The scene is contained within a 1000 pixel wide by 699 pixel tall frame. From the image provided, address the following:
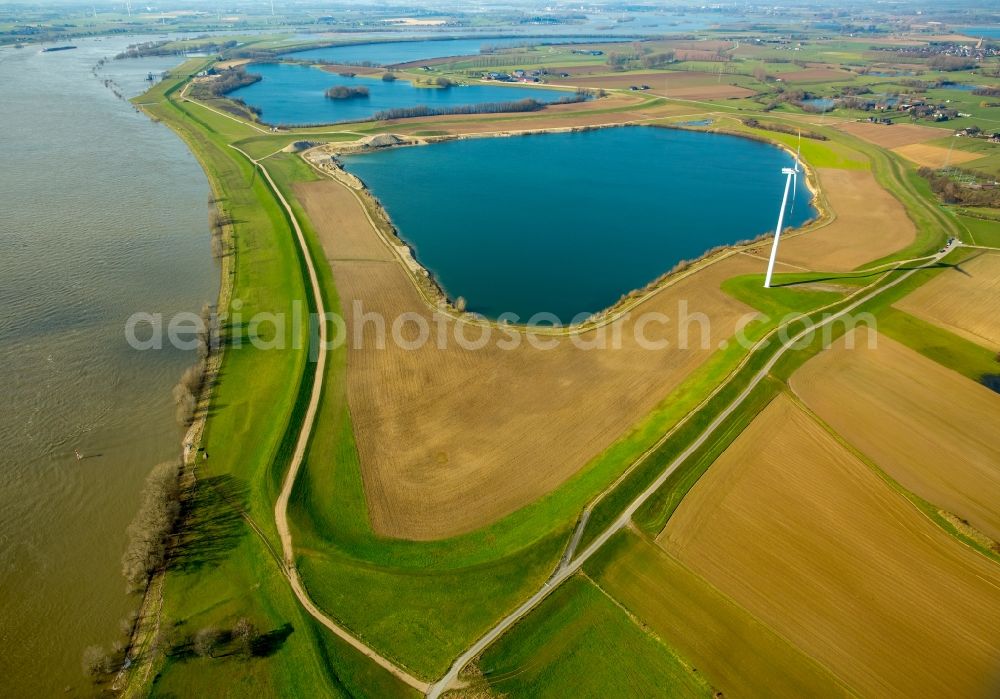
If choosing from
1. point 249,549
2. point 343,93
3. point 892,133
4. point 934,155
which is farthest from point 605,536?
point 343,93

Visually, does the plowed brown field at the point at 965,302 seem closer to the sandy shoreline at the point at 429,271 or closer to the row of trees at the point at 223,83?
the sandy shoreline at the point at 429,271

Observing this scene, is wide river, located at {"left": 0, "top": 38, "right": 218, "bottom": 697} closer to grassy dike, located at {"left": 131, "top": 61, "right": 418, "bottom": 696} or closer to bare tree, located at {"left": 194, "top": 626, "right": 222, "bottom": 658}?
grassy dike, located at {"left": 131, "top": 61, "right": 418, "bottom": 696}

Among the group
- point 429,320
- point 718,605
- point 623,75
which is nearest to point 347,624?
point 718,605

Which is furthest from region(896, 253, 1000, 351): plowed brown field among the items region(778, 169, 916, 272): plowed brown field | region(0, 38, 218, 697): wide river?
region(0, 38, 218, 697): wide river

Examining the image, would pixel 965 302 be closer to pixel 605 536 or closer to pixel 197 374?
pixel 605 536

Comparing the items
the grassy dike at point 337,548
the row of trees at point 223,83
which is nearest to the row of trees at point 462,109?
the row of trees at point 223,83

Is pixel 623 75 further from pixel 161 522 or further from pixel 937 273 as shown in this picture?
pixel 161 522

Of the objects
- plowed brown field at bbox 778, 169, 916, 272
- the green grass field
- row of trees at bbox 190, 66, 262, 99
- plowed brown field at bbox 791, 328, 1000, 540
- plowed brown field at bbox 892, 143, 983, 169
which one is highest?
row of trees at bbox 190, 66, 262, 99
